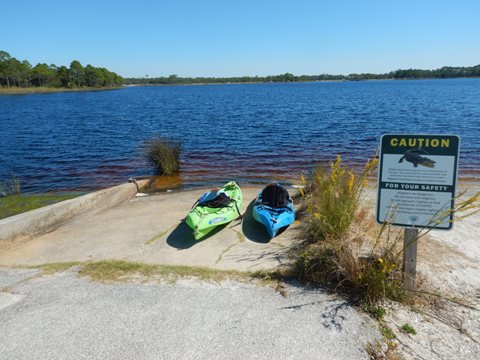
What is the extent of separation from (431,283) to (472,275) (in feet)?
2.26

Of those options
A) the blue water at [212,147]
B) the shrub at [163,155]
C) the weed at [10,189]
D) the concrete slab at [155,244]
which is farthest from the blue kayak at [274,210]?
the weed at [10,189]

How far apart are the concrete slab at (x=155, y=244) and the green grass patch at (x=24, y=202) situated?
3373mm

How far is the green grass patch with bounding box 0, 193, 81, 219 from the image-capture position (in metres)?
9.82

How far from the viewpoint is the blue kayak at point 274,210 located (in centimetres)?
619

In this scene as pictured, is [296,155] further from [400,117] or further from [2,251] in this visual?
[400,117]

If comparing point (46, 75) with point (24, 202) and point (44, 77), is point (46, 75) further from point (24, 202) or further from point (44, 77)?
point (24, 202)

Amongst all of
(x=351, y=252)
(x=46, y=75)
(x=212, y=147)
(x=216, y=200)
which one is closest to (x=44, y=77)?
(x=46, y=75)

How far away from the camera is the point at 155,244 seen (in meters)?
6.07

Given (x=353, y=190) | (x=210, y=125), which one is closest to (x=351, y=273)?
(x=353, y=190)

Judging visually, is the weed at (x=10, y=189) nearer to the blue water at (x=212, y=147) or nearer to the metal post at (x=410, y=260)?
the blue water at (x=212, y=147)

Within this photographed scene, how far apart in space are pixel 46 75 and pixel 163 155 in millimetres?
119548

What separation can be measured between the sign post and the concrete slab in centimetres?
178

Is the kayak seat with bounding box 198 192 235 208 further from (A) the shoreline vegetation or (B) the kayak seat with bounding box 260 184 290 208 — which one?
(A) the shoreline vegetation

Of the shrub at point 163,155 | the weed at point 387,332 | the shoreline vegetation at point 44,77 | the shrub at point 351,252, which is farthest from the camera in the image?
the shoreline vegetation at point 44,77
